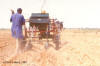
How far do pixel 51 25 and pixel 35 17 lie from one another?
105cm

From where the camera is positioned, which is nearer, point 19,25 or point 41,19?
point 19,25

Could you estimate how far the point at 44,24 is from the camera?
1197cm

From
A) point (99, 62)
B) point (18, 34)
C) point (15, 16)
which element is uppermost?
point (15, 16)

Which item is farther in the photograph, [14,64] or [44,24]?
[44,24]

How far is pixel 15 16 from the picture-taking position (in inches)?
372

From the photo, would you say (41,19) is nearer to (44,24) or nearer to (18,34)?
(44,24)

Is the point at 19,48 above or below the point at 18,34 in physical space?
below

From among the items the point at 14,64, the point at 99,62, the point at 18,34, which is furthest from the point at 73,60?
the point at 18,34

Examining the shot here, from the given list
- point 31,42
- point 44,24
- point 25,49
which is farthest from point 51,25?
point 25,49

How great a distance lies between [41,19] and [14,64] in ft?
16.8

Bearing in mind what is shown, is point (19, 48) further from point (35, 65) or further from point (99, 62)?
point (99, 62)

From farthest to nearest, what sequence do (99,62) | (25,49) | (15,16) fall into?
(25,49), (15,16), (99,62)

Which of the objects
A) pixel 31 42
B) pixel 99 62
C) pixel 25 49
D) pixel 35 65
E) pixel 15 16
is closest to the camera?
pixel 35 65

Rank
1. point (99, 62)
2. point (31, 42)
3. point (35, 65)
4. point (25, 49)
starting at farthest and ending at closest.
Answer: point (31, 42) < point (25, 49) < point (99, 62) < point (35, 65)
